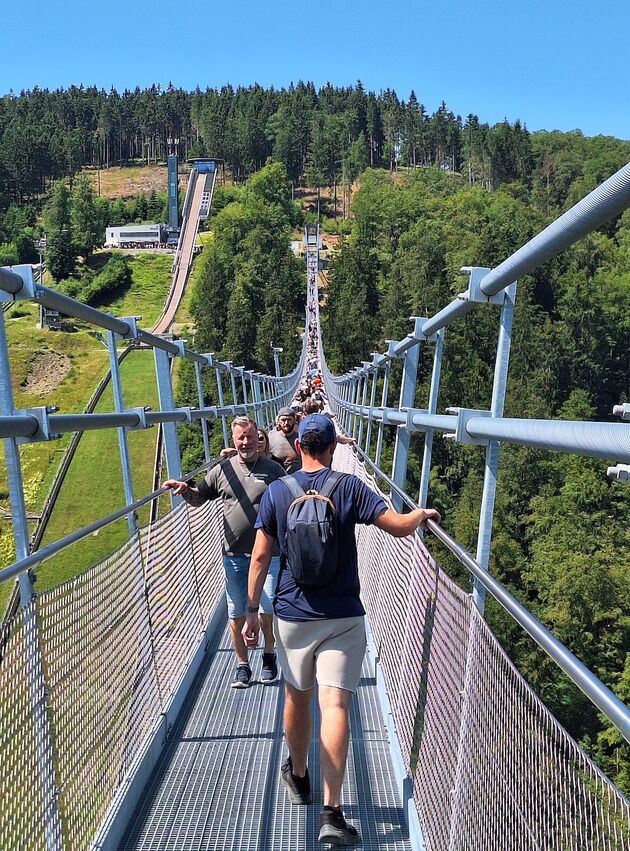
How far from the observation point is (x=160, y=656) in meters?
4.11

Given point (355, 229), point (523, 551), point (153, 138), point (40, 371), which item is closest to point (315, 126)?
point (153, 138)

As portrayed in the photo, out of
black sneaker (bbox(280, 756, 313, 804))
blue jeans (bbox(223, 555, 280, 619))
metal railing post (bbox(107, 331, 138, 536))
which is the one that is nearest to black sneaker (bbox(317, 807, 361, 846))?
black sneaker (bbox(280, 756, 313, 804))

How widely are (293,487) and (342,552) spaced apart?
0.78 feet

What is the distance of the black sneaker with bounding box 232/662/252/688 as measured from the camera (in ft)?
15.1

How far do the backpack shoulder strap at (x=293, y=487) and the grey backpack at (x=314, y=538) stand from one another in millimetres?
41

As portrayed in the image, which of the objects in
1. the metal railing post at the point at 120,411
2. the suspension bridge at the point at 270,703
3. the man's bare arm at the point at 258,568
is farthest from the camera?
the metal railing post at the point at 120,411

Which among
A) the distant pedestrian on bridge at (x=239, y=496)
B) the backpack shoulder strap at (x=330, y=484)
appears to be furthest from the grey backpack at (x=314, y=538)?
the distant pedestrian on bridge at (x=239, y=496)

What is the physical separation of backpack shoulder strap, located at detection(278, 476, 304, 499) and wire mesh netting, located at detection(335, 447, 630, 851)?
1.48 ft

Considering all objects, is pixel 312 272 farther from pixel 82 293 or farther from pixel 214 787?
pixel 214 787

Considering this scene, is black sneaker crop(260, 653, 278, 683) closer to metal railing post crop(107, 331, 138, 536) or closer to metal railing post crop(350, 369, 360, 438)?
metal railing post crop(107, 331, 138, 536)

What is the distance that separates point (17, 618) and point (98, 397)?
62.0m

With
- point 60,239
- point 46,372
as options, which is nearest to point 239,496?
point 46,372

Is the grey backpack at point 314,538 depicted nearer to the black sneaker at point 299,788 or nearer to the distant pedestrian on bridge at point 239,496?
the black sneaker at point 299,788

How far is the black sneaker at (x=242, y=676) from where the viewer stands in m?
4.60
